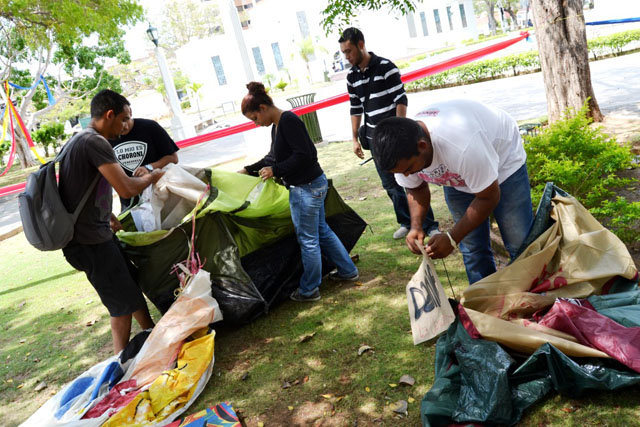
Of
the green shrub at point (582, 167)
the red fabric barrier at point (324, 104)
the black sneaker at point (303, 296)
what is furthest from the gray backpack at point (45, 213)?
the red fabric barrier at point (324, 104)

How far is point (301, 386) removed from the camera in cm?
295

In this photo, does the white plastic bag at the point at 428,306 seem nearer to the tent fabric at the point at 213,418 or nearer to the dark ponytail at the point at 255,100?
the tent fabric at the point at 213,418

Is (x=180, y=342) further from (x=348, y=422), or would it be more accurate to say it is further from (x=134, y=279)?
(x=348, y=422)

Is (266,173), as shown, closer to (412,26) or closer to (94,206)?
(94,206)

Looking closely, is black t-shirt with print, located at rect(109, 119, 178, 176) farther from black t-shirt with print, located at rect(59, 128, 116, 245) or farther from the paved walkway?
the paved walkway

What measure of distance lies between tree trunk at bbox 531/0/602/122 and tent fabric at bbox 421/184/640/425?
3.57 metres

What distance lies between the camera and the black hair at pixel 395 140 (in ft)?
6.86

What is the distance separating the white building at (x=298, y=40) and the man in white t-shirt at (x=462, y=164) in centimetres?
3486

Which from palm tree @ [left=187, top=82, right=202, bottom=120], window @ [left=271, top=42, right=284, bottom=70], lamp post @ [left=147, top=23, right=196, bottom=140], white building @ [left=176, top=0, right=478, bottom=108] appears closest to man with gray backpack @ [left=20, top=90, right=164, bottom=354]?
lamp post @ [left=147, top=23, right=196, bottom=140]

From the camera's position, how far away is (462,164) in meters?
2.18

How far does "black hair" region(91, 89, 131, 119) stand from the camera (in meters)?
3.08

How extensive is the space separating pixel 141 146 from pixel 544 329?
2998 millimetres

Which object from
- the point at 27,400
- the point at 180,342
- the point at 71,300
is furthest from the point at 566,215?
the point at 71,300

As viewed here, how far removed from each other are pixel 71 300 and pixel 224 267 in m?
2.48
